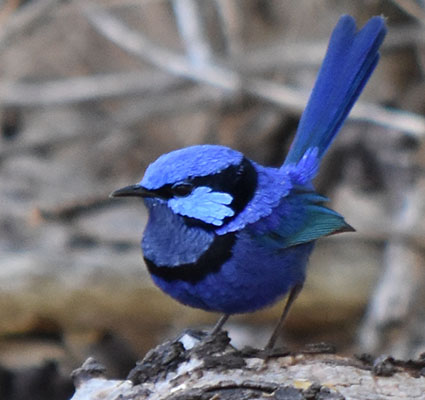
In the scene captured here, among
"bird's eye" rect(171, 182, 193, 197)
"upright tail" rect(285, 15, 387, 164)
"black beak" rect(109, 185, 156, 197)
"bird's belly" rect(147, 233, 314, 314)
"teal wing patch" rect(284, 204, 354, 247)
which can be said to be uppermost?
"upright tail" rect(285, 15, 387, 164)

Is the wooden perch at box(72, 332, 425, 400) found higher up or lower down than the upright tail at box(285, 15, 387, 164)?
lower down

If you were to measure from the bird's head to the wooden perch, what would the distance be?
Answer: 44cm

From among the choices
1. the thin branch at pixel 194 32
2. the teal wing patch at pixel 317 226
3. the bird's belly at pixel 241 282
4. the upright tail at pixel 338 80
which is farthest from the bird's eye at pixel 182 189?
the thin branch at pixel 194 32

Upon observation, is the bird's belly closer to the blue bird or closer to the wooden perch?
the blue bird

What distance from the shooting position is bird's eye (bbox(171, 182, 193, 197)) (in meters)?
3.27

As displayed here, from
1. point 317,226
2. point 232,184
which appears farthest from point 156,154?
point 232,184

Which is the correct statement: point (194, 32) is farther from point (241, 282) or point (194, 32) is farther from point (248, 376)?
point (248, 376)

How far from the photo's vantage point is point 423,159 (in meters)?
6.07

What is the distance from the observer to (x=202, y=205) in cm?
329

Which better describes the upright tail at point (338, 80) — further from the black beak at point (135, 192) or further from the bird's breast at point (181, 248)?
the black beak at point (135, 192)

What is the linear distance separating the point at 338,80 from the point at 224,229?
108 cm

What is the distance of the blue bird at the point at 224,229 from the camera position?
329 centimetres

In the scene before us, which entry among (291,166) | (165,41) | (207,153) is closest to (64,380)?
(291,166)

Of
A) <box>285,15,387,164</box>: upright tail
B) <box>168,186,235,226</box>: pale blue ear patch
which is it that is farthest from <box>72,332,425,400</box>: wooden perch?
<box>285,15,387,164</box>: upright tail
